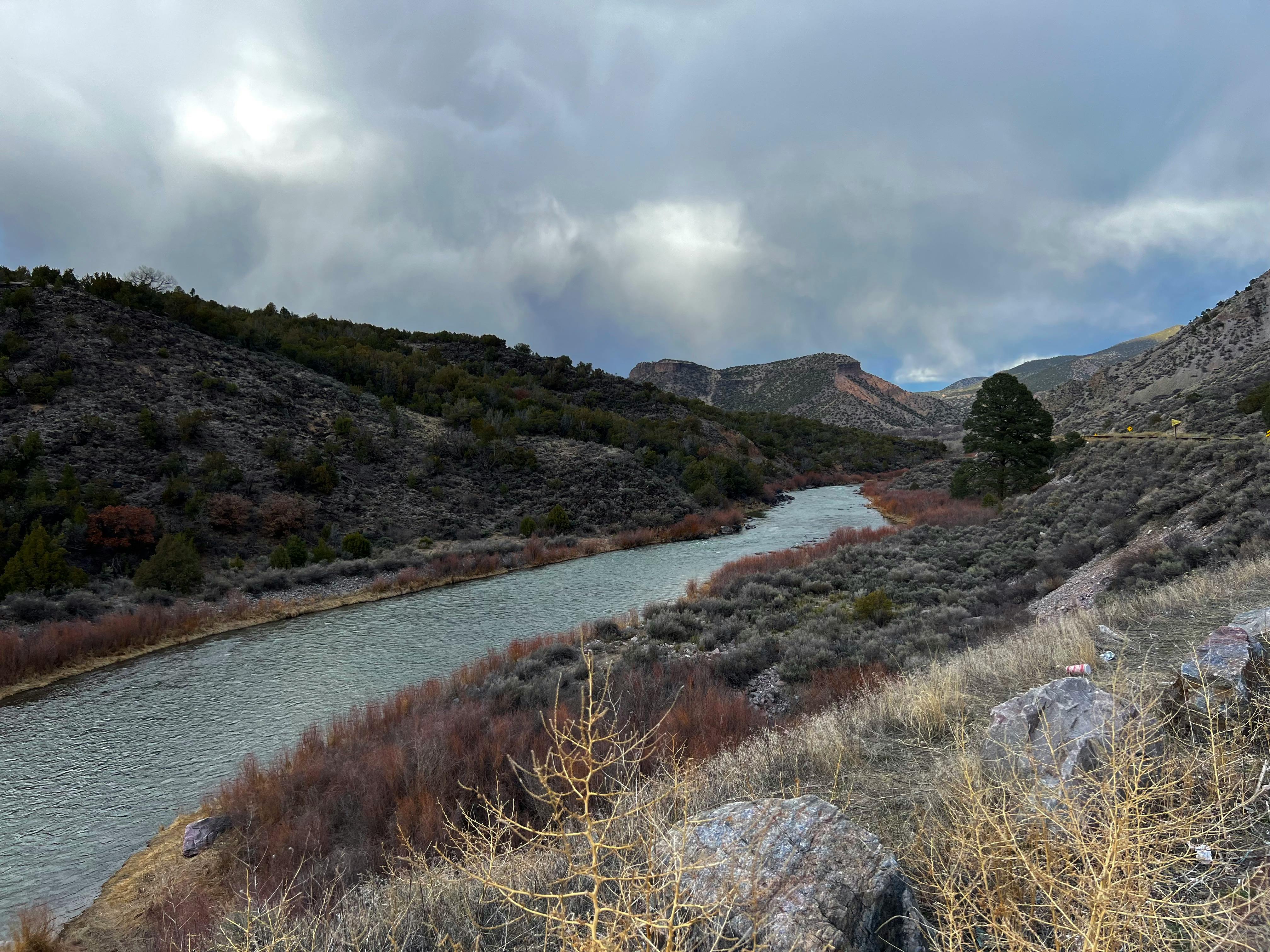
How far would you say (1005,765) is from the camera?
385cm

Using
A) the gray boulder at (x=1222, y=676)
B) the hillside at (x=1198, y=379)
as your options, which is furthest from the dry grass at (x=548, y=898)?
the hillside at (x=1198, y=379)

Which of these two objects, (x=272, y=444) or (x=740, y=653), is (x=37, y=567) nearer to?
(x=272, y=444)

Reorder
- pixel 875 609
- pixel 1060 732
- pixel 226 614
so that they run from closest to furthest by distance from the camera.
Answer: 1. pixel 1060 732
2. pixel 875 609
3. pixel 226 614

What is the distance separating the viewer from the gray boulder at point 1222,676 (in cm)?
372

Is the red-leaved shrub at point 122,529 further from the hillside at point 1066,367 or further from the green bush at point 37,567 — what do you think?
the hillside at point 1066,367

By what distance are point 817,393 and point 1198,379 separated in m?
79.4

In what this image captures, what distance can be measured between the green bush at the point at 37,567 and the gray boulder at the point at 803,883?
729 inches

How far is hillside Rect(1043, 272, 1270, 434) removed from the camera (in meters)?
26.6

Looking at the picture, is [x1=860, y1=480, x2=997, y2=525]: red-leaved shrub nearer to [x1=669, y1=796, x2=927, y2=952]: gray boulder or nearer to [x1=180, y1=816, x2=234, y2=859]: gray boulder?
[x1=669, y1=796, x2=927, y2=952]: gray boulder

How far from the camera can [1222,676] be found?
3.98m

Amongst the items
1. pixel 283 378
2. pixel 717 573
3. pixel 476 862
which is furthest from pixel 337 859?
pixel 283 378

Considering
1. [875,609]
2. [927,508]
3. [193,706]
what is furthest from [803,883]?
[927,508]

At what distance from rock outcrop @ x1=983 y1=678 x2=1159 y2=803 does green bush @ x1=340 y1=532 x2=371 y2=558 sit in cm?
2094

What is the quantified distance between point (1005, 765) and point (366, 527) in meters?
23.7
